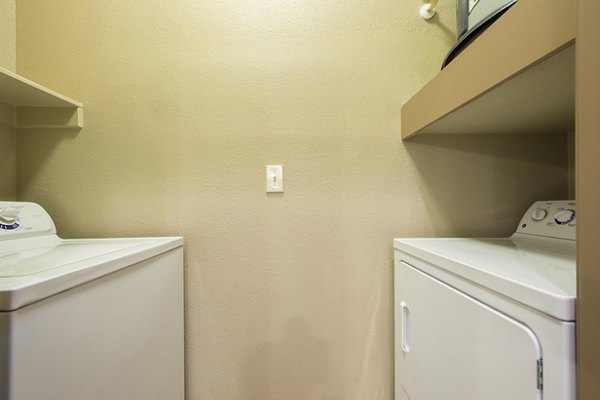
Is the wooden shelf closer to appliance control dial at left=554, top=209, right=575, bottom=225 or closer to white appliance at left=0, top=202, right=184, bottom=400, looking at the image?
white appliance at left=0, top=202, right=184, bottom=400

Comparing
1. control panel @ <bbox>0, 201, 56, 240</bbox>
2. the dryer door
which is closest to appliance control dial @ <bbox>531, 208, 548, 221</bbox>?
the dryer door

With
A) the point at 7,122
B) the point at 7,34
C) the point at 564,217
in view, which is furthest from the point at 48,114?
the point at 564,217

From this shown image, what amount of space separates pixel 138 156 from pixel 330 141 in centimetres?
77

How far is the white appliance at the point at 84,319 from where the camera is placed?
0.40 metres

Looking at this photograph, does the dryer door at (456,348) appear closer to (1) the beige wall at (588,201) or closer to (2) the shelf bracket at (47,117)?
(1) the beige wall at (588,201)

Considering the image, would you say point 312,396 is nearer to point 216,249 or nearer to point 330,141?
point 216,249

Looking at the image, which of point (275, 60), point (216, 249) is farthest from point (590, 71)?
point (216, 249)

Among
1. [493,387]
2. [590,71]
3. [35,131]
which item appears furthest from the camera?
[35,131]

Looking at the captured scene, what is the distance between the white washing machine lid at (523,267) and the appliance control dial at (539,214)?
8 centimetres

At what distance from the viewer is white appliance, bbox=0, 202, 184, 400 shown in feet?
1.30

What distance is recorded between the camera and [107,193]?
104 centimetres

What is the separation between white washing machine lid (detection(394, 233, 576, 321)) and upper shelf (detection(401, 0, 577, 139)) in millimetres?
385

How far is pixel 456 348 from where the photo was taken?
588mm

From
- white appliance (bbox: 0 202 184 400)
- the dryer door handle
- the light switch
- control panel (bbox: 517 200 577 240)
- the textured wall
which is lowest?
the dryer door handle
